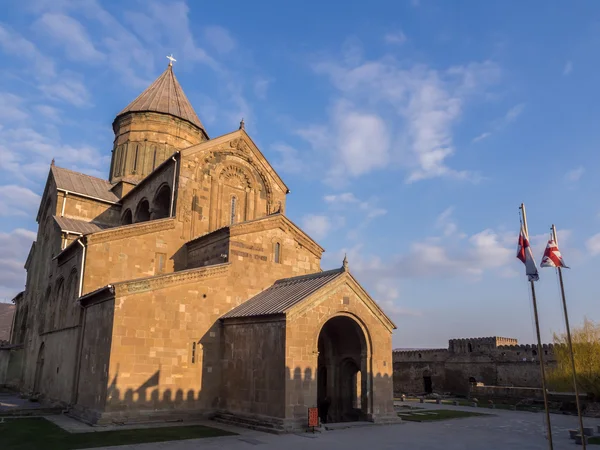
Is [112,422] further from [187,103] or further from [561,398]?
[187,103]

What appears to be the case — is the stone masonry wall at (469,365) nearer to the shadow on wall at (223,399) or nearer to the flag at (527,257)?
the shadow on wall at (223,399)

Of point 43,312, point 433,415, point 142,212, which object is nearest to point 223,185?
point 142,212

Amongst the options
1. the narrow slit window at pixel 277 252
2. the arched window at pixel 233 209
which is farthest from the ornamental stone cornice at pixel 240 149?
the narrow slit window at pixel 277 252

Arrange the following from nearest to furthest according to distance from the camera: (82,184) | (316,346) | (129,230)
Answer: (316,346) → (129,230) → (82,184)

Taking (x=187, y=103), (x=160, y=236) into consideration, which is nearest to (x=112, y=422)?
(x=160, y=236)

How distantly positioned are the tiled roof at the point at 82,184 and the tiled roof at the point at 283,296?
13.7 m

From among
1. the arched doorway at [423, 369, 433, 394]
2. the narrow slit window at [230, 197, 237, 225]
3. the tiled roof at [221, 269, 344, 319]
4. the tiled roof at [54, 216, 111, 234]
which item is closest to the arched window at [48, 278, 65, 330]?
the tiled roof at [54, 216, 111, 234]

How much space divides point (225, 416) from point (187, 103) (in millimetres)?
25230

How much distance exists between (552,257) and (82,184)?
26.2m

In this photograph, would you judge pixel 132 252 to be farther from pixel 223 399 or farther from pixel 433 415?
pixel 433 415

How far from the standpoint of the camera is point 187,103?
115 feet

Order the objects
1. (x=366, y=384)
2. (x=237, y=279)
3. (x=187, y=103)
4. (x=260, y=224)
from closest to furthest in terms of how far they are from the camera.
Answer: (x=366, y=384) < (x=237, y=279) < (x=260, y=224) < (x=187, y=103)

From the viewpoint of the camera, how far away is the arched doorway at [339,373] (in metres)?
18.4

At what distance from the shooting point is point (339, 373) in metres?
19.1
